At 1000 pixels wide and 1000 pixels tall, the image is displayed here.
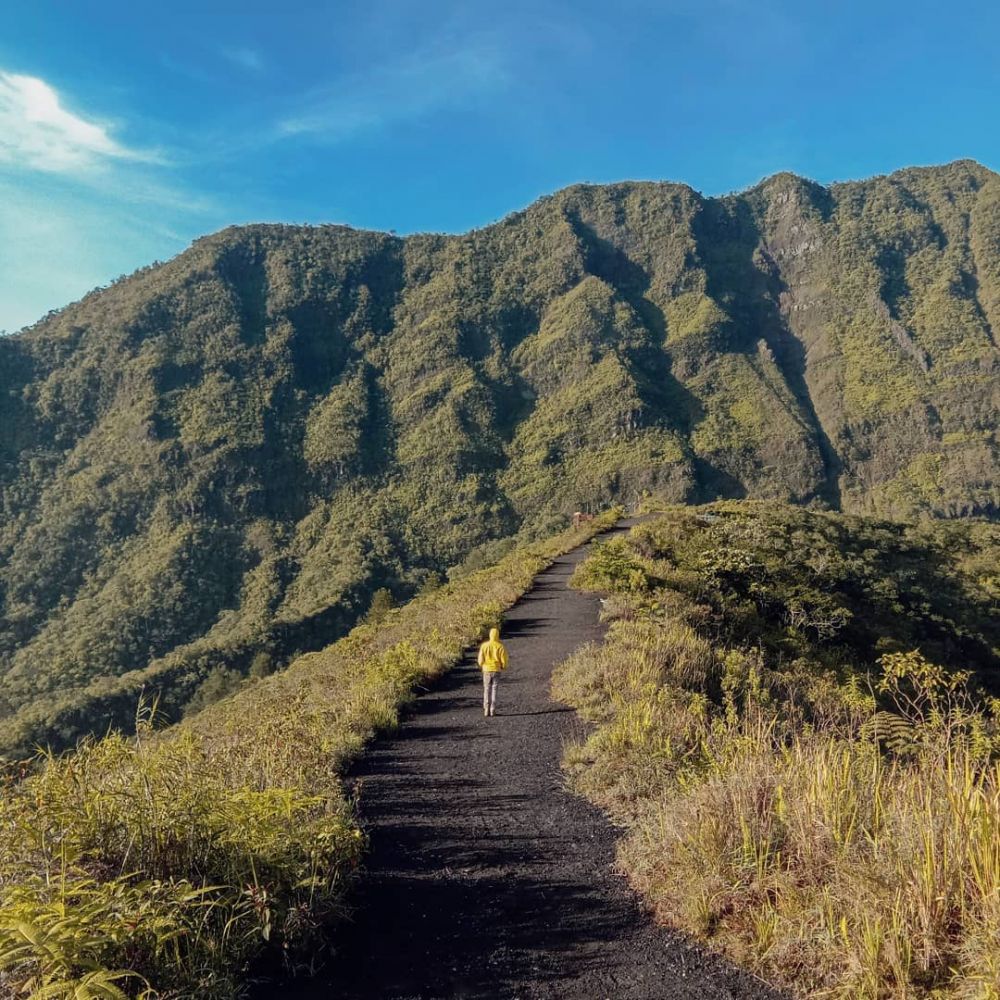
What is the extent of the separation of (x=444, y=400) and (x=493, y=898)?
13507 cm

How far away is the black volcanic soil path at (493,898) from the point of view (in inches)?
126

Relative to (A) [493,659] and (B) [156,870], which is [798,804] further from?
(A) [493,659]

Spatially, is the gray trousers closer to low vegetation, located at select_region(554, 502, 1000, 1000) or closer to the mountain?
low vegetation, located at select_region(554, 502, 1000, 1000)

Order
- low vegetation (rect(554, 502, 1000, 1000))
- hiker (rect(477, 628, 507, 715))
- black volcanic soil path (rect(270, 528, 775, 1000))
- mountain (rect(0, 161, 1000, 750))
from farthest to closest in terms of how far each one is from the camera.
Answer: mountain (rect(0, 161, 1000, 750)) → hiker (rect(477, 628, 507, 715)) → black volcanic soil path (rect(270, 528, 775, 1000)) → low vegetation (rect(554, 502, 1000, 1000))

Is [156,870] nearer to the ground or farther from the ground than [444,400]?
nearer to the ground

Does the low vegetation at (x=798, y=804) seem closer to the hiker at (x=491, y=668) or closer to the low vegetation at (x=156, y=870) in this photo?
the hiker at (x=491, y=668)

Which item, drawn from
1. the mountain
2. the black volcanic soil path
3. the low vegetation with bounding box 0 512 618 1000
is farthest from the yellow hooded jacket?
the mountain

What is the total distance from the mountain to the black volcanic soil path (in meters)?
62.5

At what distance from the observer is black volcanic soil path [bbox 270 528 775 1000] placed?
3.21 metres

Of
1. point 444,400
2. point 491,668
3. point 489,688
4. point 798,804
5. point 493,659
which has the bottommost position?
point 489,688

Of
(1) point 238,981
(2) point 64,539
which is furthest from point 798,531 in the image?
(2) point 64,539

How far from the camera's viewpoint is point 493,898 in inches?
157

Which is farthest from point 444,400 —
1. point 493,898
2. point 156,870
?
point 156,870

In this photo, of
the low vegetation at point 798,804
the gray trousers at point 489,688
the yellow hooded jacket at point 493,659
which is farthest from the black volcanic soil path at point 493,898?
the yellow hooded jacket at point 493,659
